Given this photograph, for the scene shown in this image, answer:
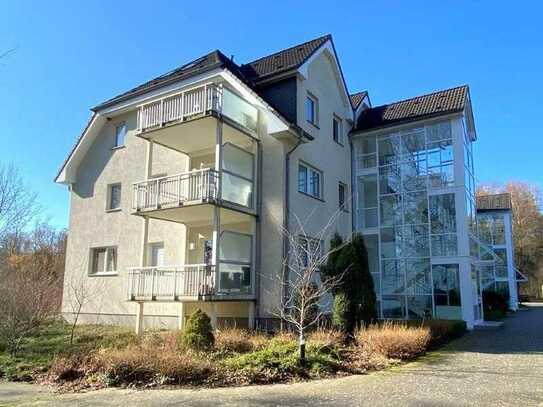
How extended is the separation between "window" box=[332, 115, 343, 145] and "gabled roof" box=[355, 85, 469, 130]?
1.24m

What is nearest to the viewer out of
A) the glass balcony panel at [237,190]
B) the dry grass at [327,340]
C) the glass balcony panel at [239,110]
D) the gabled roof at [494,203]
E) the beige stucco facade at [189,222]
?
the dry grass at [327,340]

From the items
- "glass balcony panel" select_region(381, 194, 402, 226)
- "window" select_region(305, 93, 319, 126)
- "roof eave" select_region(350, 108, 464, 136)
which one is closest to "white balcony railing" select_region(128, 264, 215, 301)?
"window" select_region(305, 93, 319, 126)

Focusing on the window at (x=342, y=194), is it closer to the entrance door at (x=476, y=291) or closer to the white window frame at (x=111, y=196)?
the entrance door at (x=476, y=291)

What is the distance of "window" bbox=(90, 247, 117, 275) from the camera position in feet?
68.1

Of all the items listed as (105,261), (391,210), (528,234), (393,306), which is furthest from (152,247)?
(528,234)

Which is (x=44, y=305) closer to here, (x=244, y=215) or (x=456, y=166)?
(x=244, y=215)

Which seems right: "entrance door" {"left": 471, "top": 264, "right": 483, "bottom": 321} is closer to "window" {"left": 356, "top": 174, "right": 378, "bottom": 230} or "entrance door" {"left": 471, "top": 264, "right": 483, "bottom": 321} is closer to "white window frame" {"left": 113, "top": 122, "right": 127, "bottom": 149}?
"window" {"left": 356, "top": 174, "right": 378, "bottom": 230}

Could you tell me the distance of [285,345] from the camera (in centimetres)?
1167

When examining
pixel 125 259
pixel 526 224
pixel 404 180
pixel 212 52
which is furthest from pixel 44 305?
pixel 526 224

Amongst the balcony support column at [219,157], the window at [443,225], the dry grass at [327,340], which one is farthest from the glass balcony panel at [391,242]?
the balcony support column at [219,157]

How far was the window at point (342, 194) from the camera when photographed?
22.6 meters

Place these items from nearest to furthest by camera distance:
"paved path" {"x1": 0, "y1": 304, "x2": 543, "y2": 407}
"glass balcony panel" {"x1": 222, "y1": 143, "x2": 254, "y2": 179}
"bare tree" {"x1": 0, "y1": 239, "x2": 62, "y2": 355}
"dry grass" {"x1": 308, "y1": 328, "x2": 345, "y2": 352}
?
→ "paved path" {"x1": 0, "y1": 304, "x2": 543, "y2": 407} < "dry grass" {"x1": 308, "y1": 328, "x2": 345, "y2": 352} < "bare tree" {"x1": 0, "y1": 239, "x2": 62, "y2": 355} < "glass balcony panel" {"x1": 222, "y1": 143, "x2": 254, "y2": 179}

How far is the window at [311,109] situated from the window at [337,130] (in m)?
2.18

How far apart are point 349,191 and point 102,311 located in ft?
42.3
